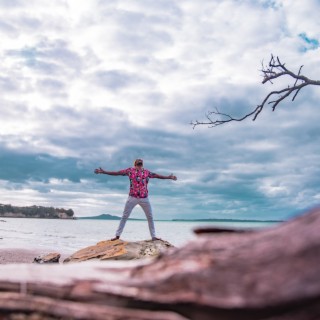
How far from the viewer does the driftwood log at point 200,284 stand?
216cm

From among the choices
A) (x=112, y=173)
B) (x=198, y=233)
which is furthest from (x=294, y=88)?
(x=198, y=233)

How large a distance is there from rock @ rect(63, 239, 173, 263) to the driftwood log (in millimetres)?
9947

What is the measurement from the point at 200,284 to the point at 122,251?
10.7m

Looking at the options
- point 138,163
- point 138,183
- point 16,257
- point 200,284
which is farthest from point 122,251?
point 16,257

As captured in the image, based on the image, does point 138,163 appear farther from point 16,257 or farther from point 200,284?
point 16,257

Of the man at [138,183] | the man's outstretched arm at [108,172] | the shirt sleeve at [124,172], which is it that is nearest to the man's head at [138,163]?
the man at [138,183]

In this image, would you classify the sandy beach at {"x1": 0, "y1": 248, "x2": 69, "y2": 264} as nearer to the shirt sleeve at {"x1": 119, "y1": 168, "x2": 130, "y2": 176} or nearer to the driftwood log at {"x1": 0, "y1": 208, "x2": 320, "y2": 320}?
the shirt sleeve at {"x1": 119, "y1": 168, "x2": 130, "y2": 176}

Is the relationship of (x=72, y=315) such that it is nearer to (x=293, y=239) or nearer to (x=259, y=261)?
(x=259, y=261)

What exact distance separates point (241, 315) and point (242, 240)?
381mm

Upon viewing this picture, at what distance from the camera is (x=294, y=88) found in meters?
10.2

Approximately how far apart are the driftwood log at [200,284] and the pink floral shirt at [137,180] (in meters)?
11.3

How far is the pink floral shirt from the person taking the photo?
13.9 meters

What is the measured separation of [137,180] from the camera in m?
13.9

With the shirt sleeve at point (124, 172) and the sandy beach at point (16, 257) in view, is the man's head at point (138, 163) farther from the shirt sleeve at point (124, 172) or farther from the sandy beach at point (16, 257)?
the sandy beach at point (16, 257)
